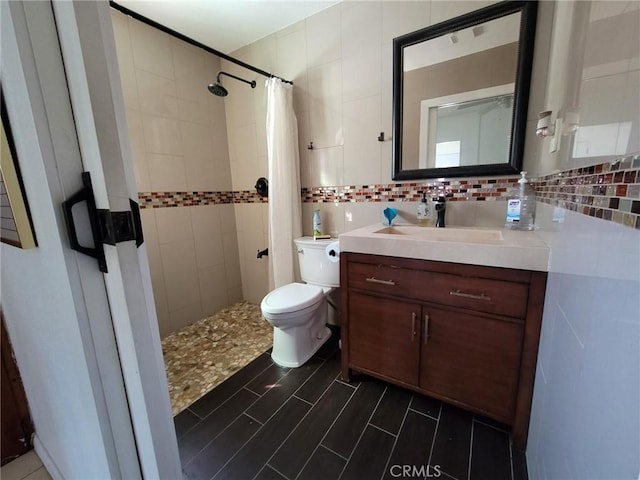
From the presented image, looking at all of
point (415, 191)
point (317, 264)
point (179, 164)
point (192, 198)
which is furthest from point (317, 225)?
point (179, 164)

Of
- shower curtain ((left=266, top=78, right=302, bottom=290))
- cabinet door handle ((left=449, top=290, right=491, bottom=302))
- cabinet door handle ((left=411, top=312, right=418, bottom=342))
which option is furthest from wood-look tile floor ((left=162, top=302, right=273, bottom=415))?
cabinet door handle ((left=449, top=290, right=491, bottom=302))

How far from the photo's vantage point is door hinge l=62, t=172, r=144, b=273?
45cm

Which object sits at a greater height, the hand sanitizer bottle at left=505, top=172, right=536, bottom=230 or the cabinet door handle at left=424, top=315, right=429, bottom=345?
the hand sanitizer bottle at left=505, top=172, right=536, bottom=230

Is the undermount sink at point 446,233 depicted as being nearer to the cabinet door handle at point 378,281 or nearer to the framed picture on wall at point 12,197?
the cabinet door handle at point 378,281

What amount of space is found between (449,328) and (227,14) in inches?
90.0

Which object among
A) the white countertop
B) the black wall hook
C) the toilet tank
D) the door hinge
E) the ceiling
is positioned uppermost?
the ceiling

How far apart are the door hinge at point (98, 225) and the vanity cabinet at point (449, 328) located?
0.99m

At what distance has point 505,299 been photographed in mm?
1001

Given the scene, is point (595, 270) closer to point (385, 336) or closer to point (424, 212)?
point (385, 336)

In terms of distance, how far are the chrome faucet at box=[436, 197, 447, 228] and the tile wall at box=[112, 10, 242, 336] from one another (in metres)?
1.79

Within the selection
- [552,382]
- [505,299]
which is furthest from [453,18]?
[552,382]

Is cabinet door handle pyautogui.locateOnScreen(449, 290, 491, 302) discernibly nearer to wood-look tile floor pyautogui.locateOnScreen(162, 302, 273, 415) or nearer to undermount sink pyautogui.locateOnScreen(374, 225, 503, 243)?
undermount sink pyautogui.locateOnScreen(374, 225, 503, 243)

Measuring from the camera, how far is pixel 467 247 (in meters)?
1.03

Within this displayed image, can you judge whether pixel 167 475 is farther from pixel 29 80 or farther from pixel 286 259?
pixel 286 259
